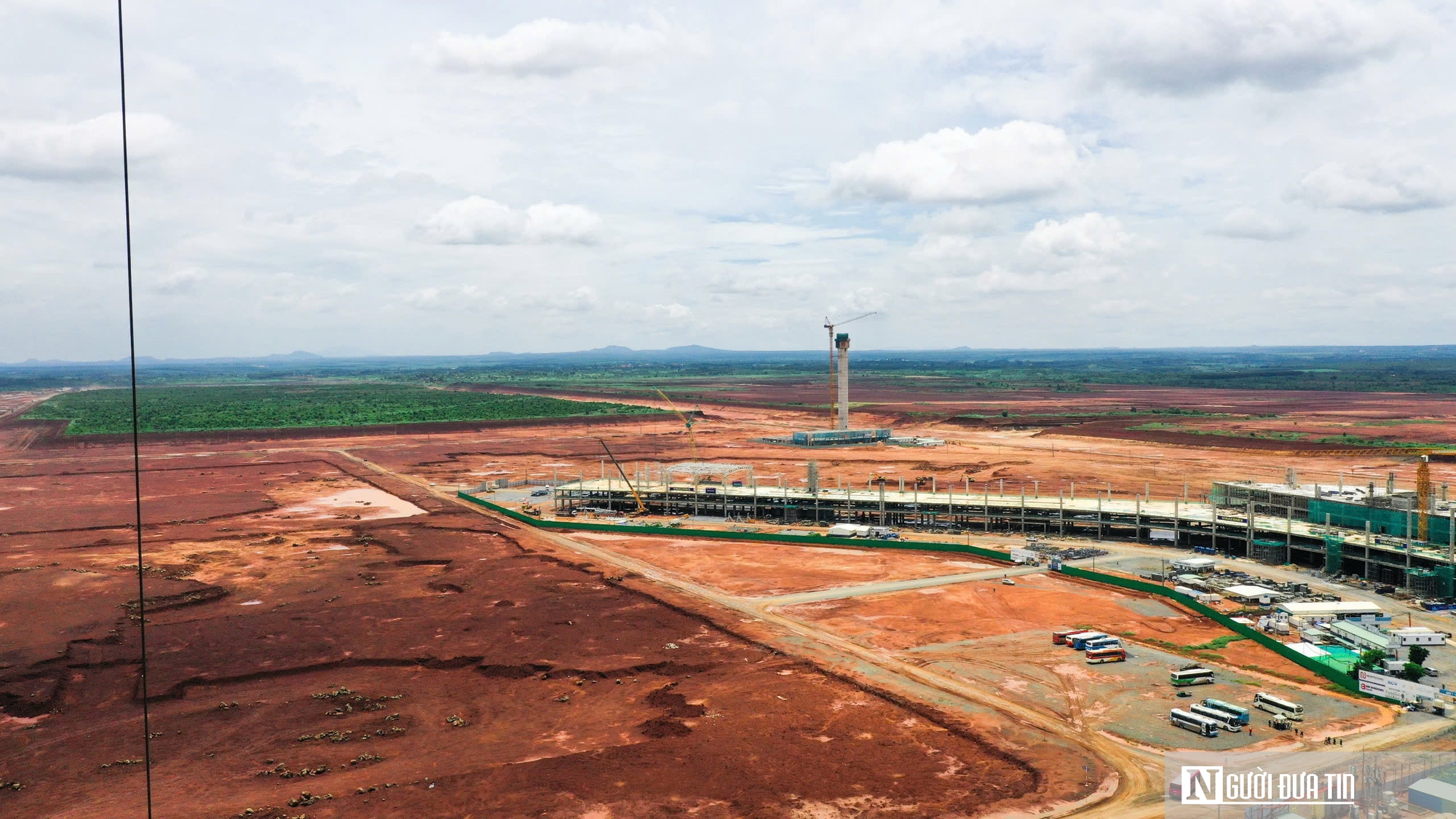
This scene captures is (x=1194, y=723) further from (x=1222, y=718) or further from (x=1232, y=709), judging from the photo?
(x=1232, y=709)

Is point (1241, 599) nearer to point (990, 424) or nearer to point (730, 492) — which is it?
point (730, 492)

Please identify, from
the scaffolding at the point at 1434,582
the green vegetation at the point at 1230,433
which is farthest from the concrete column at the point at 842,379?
the scaffolding at the point at 1434,582

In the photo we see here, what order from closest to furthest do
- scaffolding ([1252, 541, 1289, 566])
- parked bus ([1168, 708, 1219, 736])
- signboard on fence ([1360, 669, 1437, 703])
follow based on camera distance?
parked bus ([1168, 708, 1219, 736]) < signboard on fence ([1360, 669, 1437, 703]) < scaffolding ([1252, 541, 1289, 566])

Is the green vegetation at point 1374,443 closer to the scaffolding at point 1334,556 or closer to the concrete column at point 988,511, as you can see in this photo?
the concrete column at point 988,511

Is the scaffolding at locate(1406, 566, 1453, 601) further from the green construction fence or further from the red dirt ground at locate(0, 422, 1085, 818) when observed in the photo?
the red dirt ground at locate(0, 422, 1085, 818)

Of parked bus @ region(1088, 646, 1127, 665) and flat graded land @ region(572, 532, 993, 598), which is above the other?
parked bus @ region(1088, 646, 1127, 665)

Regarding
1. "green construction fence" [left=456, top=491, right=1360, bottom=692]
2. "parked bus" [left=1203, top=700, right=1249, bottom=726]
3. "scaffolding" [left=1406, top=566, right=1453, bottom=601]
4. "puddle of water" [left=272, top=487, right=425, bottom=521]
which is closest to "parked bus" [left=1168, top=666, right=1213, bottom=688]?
"parked bus" [left=1203, top=700, right=1249, bottom=726]
